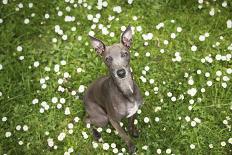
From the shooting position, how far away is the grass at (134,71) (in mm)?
6789

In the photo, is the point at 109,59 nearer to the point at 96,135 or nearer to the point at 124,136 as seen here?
the point at 124,136

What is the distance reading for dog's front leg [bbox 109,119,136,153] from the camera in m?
6.14

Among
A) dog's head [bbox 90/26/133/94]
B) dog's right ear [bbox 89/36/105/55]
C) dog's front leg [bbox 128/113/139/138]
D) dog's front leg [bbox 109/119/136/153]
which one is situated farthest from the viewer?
dog's front leg [bbox 128/113/139/138]

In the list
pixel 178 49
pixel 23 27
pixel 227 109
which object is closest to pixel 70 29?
pixel 23 27

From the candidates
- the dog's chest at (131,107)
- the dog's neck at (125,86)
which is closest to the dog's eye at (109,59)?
the dog's neck at (125,86)

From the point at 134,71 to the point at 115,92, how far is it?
61.3 inches

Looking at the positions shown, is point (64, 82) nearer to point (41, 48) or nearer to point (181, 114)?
A: point (41, 48)

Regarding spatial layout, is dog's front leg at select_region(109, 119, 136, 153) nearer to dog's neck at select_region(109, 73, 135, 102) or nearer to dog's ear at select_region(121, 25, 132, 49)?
dog's neck at select_region(109, 73, 135, 102)

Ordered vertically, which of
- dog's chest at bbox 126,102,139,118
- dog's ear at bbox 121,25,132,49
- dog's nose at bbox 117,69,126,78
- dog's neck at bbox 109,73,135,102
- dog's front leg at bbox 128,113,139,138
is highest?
dog's ear at bbox 121,25,132,49

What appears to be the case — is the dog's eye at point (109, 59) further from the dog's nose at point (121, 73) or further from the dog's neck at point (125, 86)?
the dog's neck at point (125, 86)

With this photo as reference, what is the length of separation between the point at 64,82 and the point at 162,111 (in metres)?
1.71

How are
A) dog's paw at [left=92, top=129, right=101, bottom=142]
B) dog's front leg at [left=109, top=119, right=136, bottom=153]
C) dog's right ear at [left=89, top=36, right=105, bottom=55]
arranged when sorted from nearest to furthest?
dog's right ear at [left=89, top=36, right=105, bottom=55] < dog's front leg at [left=109, top=119, right=136, bottom=153] < dog's paw at [left=92, top=129, right=101, bottom=142]

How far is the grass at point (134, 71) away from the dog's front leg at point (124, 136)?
16 cm

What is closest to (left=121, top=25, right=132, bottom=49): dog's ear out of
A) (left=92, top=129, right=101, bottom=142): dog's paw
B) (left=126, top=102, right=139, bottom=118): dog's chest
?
(left=126, top=102, right=139, bottom=118): dog's chest
